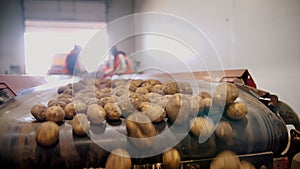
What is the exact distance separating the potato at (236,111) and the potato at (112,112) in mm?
274

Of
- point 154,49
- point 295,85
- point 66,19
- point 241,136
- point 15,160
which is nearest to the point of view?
point 15,160

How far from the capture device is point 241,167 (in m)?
0.67

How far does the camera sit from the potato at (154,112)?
0.65m

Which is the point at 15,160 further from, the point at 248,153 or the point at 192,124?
the point at 248,153

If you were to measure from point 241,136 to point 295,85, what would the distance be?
1.00 metres

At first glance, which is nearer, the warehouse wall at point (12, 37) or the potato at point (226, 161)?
the potato at point (226, 161)

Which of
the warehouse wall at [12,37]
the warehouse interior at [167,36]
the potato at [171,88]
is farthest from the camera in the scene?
the warehouse wall at [12,37]

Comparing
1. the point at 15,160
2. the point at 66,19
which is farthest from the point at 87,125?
the point at 66,19

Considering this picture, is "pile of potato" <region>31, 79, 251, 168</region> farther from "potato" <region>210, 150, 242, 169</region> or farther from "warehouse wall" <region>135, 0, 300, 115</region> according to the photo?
"warehouse wall" <region>135, 0, 300, 115</region>

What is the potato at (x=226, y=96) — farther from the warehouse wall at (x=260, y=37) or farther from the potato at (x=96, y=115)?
the warehouse wall at (x=260, y=37)

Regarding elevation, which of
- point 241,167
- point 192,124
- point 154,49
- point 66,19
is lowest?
point 241,167

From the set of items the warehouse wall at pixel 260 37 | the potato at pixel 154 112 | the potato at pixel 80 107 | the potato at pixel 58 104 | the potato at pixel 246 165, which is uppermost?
the warehouse wall at pixel 260 37

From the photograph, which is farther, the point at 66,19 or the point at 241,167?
the point at 66,19

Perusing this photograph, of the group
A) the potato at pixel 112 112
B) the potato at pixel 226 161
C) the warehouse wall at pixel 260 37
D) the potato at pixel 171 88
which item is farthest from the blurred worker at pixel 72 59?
the potato at pixel 226 161
